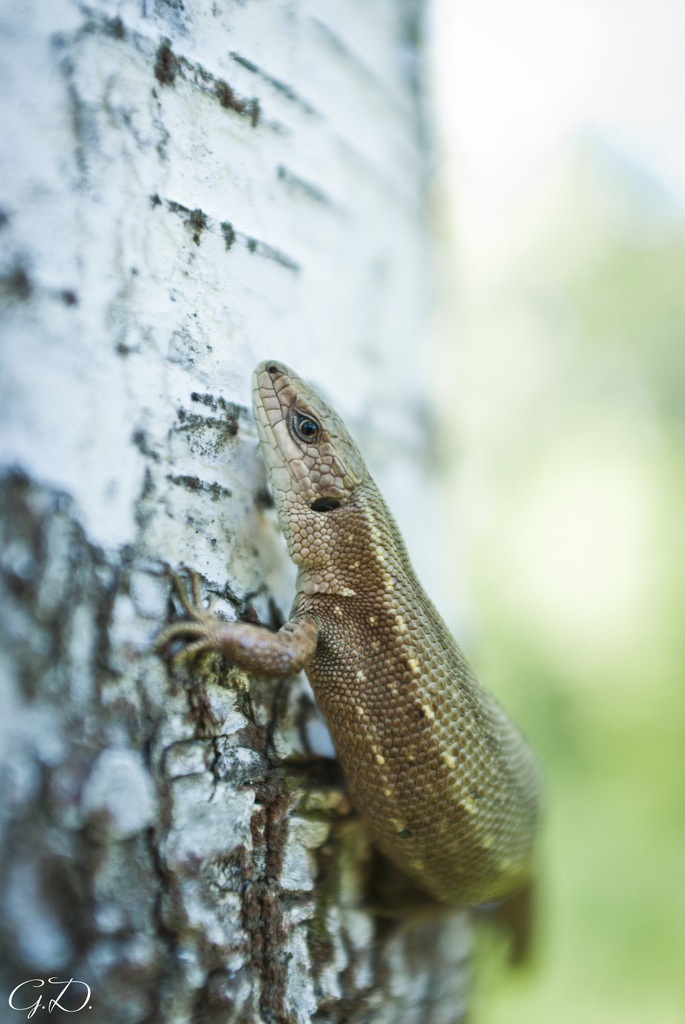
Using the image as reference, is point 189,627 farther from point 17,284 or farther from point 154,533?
point 17,284

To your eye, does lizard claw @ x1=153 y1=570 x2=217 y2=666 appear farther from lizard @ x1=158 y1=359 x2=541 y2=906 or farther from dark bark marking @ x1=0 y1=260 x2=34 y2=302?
dark bark marking @ x1=0 y1=260 x2=34 y2=302

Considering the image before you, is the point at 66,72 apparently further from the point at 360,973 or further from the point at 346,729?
the point at 360,973

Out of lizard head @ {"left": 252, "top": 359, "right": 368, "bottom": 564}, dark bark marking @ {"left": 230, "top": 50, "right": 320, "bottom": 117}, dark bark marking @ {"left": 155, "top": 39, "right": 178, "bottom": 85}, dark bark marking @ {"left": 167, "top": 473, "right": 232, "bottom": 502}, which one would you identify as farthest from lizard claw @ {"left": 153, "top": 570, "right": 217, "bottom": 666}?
dark bark marking @ {"left": 230, "top": 50, "right": 320, "bottom": 117}

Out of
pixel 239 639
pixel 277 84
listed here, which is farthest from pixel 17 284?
pixel 277 84

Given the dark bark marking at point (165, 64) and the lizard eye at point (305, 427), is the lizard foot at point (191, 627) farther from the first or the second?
the dark bark marking at point (165, 64)
